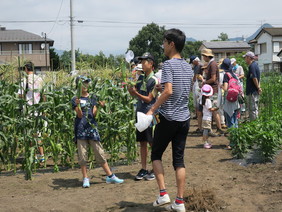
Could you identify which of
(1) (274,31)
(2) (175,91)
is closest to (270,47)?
(1) (274,31)

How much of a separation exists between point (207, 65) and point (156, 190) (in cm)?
444

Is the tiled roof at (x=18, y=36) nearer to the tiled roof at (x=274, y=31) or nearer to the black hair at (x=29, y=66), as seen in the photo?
the tiled roof at (x=274, y=31)

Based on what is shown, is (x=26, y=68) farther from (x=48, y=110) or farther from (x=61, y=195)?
(x=61, y=195)

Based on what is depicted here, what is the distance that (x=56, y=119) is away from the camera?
702 centimetres

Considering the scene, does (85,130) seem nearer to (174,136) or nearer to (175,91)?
(174,136)

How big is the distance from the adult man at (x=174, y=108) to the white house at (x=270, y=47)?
61.1 meters

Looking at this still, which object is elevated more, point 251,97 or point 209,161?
point 251,97

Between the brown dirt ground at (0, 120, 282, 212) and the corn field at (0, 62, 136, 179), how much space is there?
335 mm

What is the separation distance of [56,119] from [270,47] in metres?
63.0

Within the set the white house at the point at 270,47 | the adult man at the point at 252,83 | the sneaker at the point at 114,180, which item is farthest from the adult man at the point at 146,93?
the white house at the point at 270,47

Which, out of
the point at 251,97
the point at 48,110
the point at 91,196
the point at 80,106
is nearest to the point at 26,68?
the point at 48,110

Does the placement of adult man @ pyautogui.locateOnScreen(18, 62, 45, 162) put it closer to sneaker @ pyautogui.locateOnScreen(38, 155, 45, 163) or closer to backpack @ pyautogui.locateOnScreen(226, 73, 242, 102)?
sneaker @ pyautogui.locateOnScreen(38, 155, 45, 163)

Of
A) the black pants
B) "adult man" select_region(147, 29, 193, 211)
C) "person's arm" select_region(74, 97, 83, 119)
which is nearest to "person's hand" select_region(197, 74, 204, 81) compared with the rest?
"person's arm" select_region(74, 97, 83, 119)

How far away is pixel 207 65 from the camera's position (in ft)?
30.3
